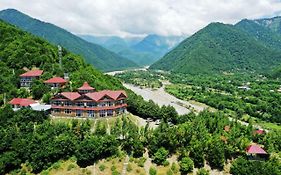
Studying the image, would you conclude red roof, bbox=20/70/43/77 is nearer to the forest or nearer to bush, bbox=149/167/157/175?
the forest

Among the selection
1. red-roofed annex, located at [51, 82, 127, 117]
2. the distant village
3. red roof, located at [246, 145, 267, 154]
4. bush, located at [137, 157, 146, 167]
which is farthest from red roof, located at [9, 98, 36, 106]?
red roof, located at [246, 145, 267, 154]

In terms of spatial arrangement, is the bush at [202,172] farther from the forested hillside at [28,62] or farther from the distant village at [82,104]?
the forested hillside at [28,62]

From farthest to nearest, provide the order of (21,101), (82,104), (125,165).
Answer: (21,101) < (82,104) < (125,165)

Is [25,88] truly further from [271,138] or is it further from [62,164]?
[271,138]

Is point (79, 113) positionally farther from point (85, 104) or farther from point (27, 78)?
point (27, 78)

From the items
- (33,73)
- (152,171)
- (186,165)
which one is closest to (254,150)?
(186,165)

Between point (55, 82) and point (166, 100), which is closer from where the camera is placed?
point (55, 82)

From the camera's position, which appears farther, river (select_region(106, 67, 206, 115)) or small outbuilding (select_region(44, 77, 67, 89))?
river (select_region(106, 67, 206, 115))
